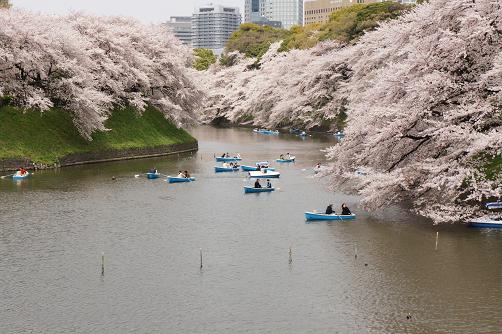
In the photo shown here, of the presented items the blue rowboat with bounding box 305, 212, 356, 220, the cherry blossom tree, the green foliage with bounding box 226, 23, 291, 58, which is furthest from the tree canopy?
the green foliage with bounding box 226, 23, 291, 58

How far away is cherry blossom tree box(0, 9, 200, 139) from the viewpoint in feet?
229

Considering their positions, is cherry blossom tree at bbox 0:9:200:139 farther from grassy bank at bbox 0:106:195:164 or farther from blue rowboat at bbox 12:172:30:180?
blue rowboat at bbox 12:172:30:180

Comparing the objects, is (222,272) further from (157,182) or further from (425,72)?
(157,182)

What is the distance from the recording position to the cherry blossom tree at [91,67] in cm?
6969

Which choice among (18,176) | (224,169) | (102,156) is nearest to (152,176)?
(224,169)

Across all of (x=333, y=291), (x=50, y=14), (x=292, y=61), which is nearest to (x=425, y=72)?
(x=333, y=291)

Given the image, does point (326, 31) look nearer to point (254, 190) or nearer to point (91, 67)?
point (91, 67)

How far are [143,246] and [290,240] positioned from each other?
774cm

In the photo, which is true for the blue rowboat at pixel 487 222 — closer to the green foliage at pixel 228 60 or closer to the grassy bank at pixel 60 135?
the grassy bank at pixel 60 135

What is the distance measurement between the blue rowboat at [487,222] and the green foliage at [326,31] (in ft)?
197

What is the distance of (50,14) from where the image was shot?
84.2 meters

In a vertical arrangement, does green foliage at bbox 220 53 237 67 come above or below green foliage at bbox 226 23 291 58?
below

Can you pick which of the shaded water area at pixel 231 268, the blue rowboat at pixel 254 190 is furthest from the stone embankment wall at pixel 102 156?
the blue rowboat at pixel 254 190

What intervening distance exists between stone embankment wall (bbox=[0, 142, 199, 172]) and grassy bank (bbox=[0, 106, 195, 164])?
1.47 feet
